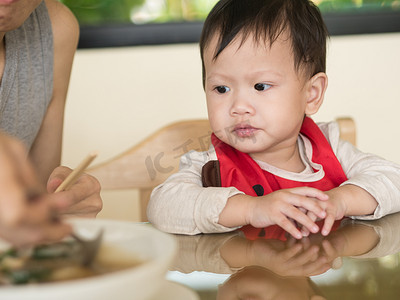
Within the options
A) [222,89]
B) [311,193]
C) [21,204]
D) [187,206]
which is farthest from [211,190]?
[21,204]

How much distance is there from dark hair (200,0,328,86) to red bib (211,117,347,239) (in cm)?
16

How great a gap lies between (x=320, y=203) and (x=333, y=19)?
1.63m

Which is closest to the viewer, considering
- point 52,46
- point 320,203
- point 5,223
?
point 5,223

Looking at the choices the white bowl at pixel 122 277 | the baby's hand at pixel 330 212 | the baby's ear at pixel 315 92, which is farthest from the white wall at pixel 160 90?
the white bowl at pixel 122 277

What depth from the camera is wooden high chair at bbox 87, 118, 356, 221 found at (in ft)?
4.14

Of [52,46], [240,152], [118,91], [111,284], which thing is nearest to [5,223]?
[111,284]

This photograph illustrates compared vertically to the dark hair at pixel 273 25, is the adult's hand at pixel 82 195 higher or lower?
lower

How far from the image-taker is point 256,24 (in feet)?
3.48

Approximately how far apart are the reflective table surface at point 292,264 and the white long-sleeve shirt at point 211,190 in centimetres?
3

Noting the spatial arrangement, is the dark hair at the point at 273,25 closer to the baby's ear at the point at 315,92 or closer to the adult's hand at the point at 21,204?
the baby's ear at the point at 315,92

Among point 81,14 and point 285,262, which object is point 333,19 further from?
point 285,262

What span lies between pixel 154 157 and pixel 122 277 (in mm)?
916

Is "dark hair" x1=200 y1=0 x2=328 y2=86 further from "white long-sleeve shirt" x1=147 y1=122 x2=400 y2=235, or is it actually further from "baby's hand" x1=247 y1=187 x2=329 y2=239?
"baby's hand" x1=247 y1=187 x2=329 y2=239

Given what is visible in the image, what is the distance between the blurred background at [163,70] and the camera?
2.31m
